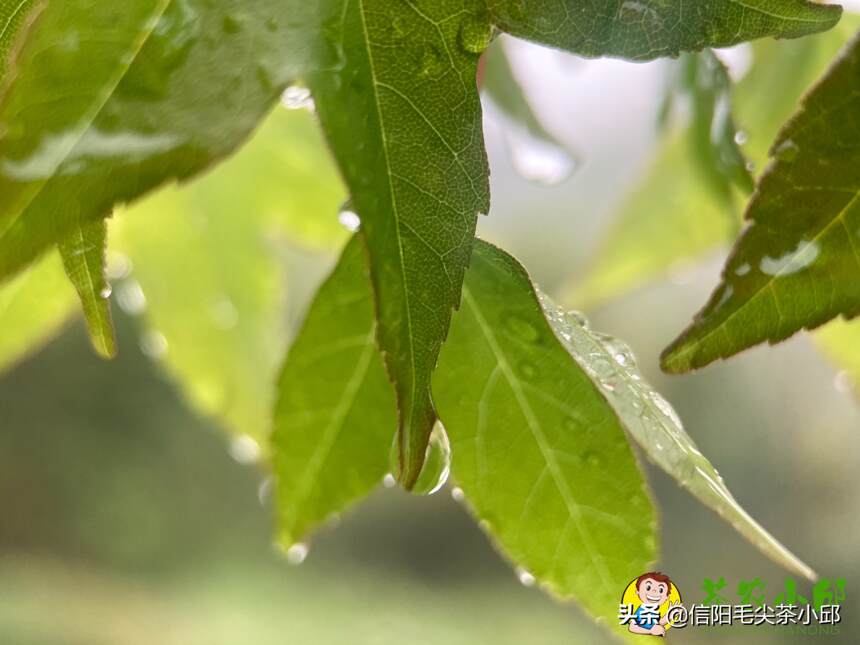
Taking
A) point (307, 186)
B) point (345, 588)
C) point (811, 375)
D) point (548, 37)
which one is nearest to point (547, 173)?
point (307, 186)

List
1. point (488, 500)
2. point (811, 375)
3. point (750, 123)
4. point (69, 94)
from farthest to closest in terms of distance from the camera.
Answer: point (811, 375) → point (750, 123) → point (488, 500) → point (69, 94)

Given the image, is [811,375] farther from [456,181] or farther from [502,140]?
[456,181]

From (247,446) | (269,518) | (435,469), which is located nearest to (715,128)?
(435,469)

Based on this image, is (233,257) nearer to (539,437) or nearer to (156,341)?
(156,341)

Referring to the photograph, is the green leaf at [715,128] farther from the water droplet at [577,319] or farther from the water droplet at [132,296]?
the water droplet at [132,296]

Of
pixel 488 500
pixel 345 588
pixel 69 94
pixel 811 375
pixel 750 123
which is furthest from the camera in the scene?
pixel 345 588

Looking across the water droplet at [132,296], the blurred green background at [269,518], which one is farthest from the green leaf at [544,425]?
the blurred green background at [269,518]
